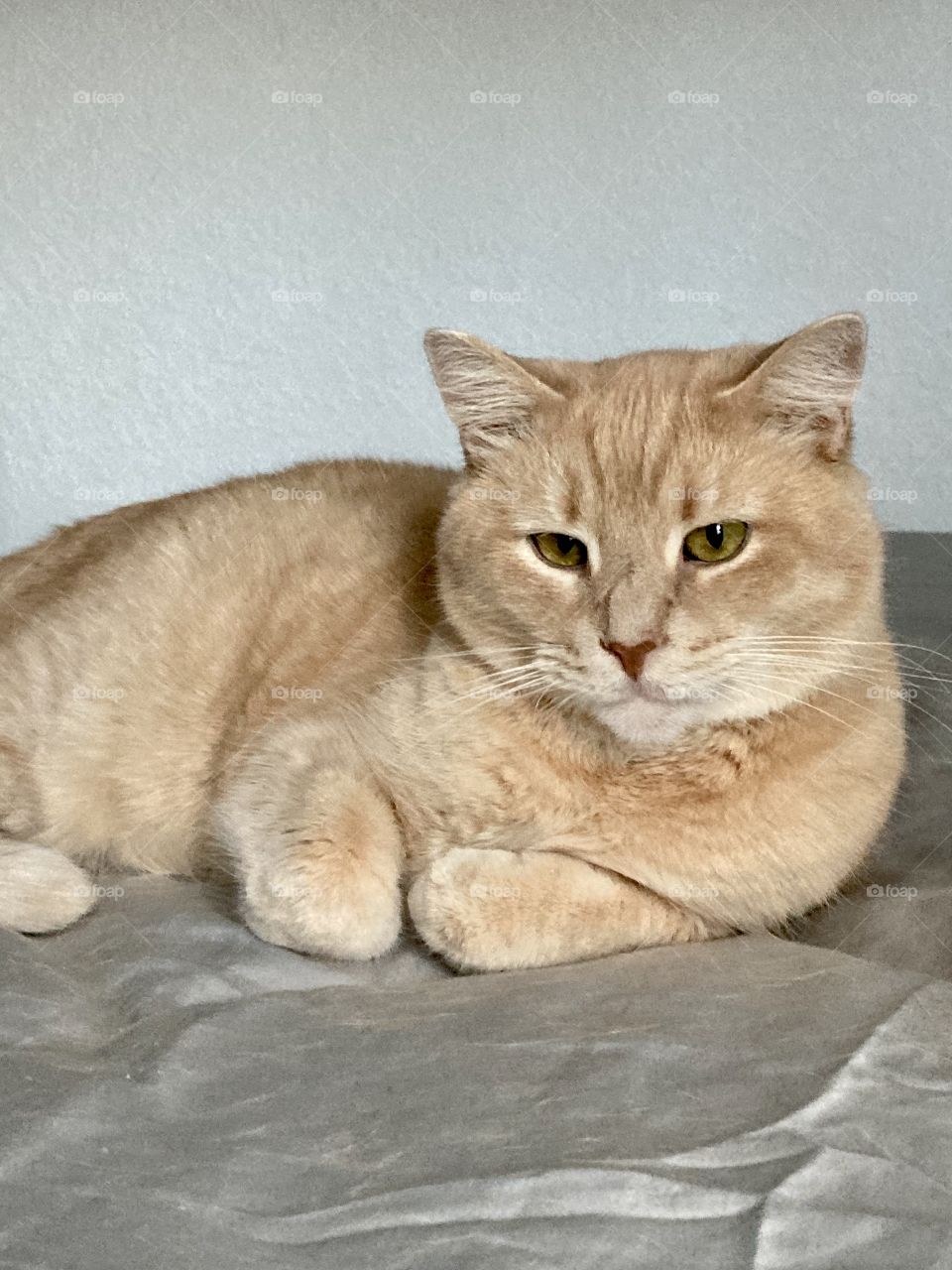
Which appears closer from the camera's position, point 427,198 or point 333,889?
point 333,889

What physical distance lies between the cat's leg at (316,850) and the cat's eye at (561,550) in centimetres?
40

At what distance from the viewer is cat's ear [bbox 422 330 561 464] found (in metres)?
2.08

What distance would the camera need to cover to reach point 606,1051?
5.43 feet

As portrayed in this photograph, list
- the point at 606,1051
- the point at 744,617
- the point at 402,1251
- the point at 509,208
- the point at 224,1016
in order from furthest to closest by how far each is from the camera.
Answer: the point at 509,208, the point at 744,617, the point at 224,1016, the point at 606,1051, the point at 402,1251

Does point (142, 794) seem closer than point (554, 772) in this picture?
No

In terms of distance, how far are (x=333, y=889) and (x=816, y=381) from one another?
0.89 m

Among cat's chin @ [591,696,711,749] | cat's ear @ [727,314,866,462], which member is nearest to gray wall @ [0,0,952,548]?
cat's ear @ [727,314,866,462]

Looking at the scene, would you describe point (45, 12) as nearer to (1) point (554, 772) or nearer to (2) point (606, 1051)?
(1) point (554, 772)

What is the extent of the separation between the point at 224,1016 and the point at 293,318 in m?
2.50

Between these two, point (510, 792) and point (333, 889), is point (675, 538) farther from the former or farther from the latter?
point (333, 889)

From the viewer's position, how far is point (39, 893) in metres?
2.11

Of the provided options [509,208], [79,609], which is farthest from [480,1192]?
[509,208]

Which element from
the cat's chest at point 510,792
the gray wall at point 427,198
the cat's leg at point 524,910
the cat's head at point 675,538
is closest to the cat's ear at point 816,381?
the cat's head at point 675,538

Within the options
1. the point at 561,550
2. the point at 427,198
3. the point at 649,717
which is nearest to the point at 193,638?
the point at 561,550
